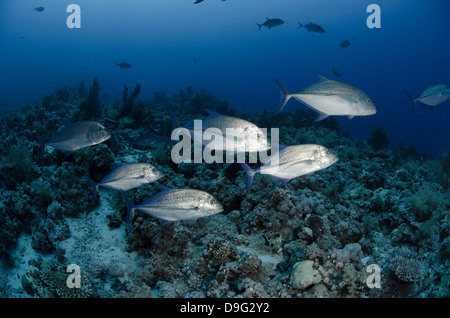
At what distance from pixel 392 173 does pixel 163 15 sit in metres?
195

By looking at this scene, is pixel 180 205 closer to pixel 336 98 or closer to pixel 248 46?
pixel 336 98

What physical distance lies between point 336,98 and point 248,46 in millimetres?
169200

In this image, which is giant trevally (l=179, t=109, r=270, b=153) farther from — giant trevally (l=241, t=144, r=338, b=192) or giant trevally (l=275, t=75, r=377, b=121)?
giant trevally (l=275, t=75, r=377, b=121)

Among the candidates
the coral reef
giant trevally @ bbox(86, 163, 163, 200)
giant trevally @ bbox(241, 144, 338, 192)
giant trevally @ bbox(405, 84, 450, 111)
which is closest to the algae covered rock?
the coral reef

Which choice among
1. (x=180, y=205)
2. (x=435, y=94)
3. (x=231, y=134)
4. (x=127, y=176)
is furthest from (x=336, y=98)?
(x=435, y=94)

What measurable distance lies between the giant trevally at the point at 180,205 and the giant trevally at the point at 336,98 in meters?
1.69

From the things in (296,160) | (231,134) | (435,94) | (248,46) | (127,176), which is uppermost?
(248,46)

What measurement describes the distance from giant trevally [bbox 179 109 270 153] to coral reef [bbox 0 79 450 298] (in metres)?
1.56

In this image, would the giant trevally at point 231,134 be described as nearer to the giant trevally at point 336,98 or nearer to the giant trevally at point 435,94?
the giant trevally at point 336,98

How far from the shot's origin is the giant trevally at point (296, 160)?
2996 millimetres

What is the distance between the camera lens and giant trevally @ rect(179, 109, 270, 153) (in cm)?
311

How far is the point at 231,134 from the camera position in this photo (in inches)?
121
